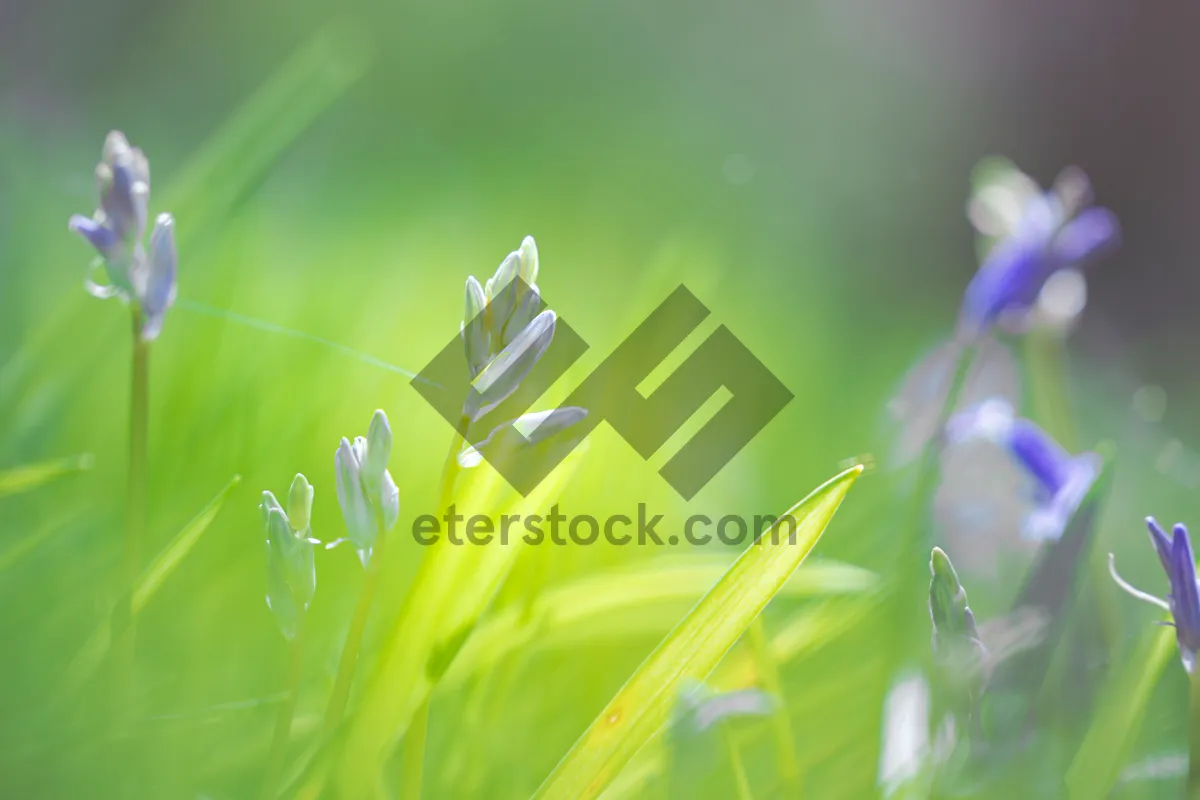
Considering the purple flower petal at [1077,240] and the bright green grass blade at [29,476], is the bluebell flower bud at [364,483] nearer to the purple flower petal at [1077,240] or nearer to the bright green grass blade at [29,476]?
the bright green grass blade at [29,476]

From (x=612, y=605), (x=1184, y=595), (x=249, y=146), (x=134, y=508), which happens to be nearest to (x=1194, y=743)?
(x=1184, y=595)

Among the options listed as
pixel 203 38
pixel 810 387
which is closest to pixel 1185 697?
pixel 810 387

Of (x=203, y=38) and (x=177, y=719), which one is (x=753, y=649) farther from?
(x=203, y=38)

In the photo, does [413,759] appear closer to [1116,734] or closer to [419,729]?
[419,729]

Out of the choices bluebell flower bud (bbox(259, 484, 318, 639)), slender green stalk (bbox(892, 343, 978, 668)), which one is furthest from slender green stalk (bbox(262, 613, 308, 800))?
slender green stalk (bbox(892, 343, 978, 668))

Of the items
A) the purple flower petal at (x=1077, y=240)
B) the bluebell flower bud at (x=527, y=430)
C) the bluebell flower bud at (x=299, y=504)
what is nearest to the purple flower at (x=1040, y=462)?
the purple flower petal at (x=1077, y=240)
